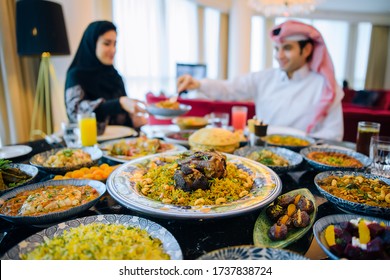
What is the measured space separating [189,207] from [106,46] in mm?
2254

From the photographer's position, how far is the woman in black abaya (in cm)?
247

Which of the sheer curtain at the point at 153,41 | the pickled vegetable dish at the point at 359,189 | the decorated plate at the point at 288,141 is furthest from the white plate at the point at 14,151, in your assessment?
the sheer curtain at the point at 153,41

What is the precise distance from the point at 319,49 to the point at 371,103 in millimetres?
5199

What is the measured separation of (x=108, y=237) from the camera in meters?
0.76

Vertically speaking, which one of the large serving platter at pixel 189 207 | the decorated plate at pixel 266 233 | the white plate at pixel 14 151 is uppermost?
the large serving platter at pixel 189 207

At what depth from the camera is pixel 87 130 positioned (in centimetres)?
188

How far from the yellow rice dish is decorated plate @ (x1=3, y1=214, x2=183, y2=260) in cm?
2

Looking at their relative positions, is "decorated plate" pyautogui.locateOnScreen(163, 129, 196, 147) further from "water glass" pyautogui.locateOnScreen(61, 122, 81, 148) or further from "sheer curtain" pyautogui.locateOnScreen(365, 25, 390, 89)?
"sheer curtain" pyautogui.locateOnScreen(365, 25, 390, 89)

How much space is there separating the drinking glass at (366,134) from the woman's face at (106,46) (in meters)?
2.30

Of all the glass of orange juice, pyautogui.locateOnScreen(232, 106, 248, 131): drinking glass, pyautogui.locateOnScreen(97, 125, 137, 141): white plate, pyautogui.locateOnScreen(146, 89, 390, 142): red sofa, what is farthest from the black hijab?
pyautogui.locateOnScreen(232, 106, 248, 131): drinking glass

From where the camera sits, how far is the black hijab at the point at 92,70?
2.61 metres

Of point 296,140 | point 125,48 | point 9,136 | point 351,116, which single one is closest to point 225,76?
point 125,48

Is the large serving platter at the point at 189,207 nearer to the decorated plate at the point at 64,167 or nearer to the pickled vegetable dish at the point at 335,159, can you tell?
the decorated plate at the point at 64,167
